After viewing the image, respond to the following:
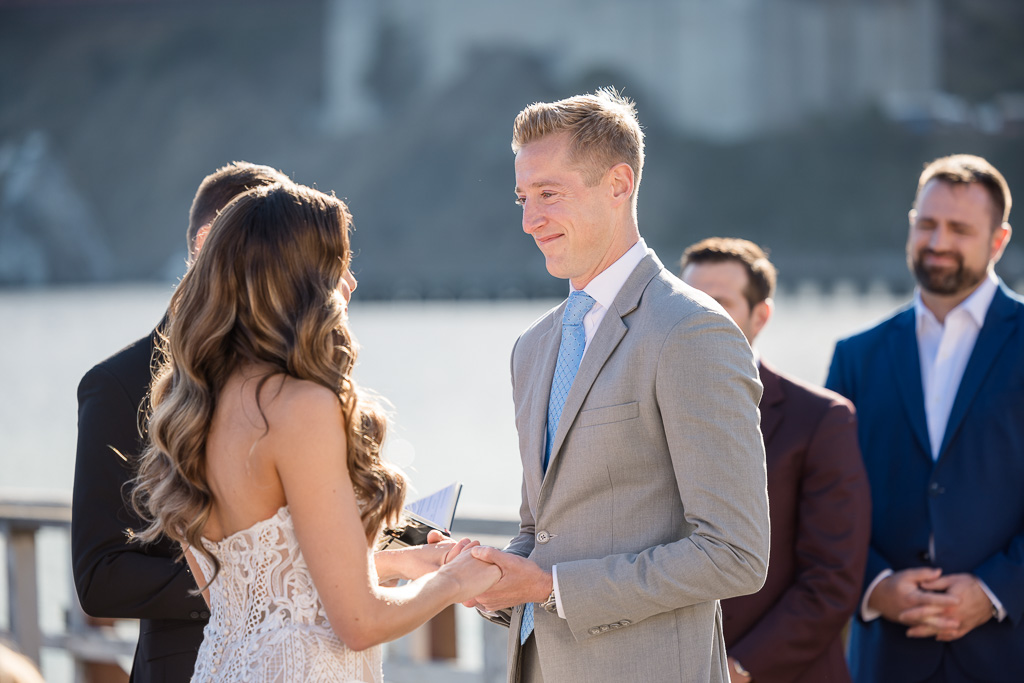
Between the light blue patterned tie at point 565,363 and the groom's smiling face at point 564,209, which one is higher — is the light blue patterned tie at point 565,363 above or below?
below

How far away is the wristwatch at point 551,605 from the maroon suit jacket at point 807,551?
2.53 ft

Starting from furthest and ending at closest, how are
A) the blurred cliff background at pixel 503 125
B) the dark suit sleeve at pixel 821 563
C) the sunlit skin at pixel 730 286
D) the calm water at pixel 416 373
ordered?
the blurred cliff background at pixel 503 125 → the calm water at pixel 416 373 → the sunlit skin at pixel 730 286 → the dark suit sleeve at pixel 821 563

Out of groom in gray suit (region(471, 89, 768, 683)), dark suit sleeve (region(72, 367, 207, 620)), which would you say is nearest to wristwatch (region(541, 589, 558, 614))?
groom in gray suit (region(471, 89, 768, 683))

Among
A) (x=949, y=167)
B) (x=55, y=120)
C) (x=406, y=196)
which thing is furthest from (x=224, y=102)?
(x=949, y=167)

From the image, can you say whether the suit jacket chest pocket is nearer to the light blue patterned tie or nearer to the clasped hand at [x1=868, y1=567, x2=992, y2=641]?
the light blue patterned tie

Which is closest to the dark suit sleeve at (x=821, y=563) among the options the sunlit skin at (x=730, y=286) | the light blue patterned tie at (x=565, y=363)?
the sunlit skin at (x=730, y=286)

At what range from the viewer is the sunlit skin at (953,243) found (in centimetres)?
309

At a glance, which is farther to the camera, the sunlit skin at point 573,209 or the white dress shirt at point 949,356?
the white dress shirt at point 949,356

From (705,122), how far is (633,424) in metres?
68.8

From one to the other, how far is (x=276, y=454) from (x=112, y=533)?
673 millimetres

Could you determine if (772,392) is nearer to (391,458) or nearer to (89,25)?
(391,458)

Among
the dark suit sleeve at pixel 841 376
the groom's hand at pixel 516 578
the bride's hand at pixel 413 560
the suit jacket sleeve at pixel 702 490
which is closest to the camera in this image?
the suit jacket sleeve at pixel 702 490

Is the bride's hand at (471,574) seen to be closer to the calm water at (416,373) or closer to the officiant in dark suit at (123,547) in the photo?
the calm water at (416,373)

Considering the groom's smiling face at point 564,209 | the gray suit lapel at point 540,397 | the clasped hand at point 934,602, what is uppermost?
the groom's smiling face at point 564,209
